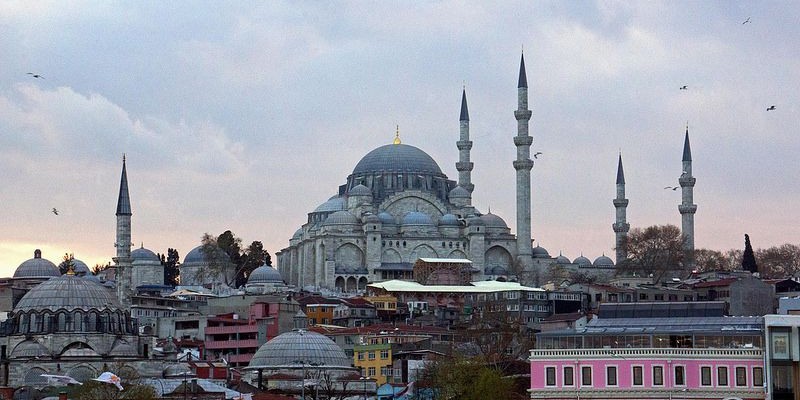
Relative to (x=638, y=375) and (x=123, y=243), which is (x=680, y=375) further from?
(x=123, y=243)

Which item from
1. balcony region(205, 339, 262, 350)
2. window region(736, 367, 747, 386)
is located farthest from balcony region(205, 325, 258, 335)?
window region(736, 367, 747, 386)

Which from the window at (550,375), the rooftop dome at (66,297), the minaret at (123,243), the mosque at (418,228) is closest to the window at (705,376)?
the window at (550,375)

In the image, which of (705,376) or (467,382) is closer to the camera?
(705,376)

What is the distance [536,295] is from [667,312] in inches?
1478

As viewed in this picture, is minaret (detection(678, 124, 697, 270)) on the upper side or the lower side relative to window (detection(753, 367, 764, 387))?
upper

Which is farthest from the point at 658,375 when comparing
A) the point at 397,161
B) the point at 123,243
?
the point at 397,161

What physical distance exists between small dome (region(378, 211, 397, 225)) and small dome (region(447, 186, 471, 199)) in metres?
5.49

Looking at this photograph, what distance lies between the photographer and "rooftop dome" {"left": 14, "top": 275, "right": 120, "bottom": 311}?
6481 cm

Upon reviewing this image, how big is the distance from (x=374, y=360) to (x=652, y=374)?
83.8 ft

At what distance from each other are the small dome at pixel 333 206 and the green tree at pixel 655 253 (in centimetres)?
1725

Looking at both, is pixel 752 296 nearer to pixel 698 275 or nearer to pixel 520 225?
pixel 698 275

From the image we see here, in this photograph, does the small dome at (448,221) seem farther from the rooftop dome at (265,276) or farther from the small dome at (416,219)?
the rooftop dome at (265,276)

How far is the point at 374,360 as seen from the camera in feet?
234

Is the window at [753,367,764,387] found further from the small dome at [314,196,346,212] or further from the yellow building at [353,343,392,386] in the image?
the small dome at [314,196,346,212]
